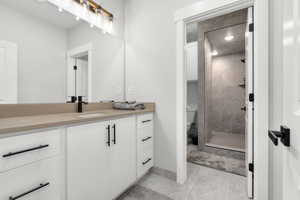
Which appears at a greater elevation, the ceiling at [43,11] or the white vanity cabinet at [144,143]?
the ceiling at [43,11]

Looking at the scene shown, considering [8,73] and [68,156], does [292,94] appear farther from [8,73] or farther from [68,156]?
[8,73]

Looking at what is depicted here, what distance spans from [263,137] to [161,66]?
1314mm

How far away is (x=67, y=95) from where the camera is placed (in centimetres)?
145

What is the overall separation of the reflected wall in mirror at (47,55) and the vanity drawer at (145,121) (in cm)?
66

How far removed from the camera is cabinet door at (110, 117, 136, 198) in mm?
1261

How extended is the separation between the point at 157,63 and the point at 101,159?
4.39 feet

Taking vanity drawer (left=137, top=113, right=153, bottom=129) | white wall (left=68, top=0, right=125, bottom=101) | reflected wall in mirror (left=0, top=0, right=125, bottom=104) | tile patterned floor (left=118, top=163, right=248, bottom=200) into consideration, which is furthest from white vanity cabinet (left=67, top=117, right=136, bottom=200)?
white wall (left=68, top=0, right=125, bottom=101)

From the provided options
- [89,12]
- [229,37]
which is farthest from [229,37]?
[89,12]

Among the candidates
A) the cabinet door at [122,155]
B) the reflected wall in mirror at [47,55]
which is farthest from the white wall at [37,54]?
the cabinet door at [122,155]

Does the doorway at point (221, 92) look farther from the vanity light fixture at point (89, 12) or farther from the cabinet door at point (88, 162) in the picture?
the cabinet door at point (88, 162)

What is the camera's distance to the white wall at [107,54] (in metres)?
1.68

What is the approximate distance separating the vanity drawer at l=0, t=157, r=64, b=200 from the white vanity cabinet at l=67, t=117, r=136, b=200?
3.1 inches

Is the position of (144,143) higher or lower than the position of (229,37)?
lower

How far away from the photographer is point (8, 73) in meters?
1.06
